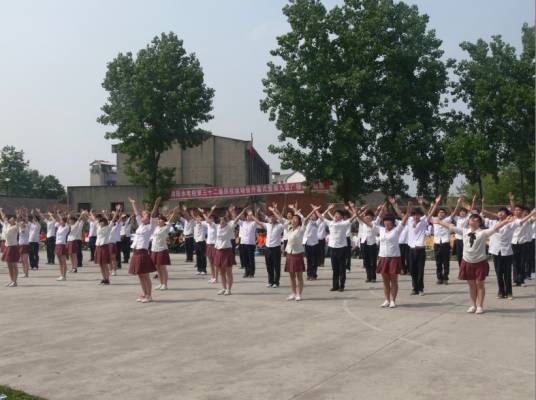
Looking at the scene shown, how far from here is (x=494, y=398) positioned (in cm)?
616

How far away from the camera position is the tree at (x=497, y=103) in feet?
94.6

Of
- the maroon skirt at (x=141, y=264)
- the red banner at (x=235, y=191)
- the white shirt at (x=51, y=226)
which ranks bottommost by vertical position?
the maroon skirt at (x=141, y=264)

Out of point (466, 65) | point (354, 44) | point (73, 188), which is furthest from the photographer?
point (73, 188)

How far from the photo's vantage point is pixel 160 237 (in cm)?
1452

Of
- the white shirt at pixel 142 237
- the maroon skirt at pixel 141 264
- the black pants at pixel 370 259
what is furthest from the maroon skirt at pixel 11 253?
the black pants at pixel 370 259

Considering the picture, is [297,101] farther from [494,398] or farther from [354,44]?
[494,398]

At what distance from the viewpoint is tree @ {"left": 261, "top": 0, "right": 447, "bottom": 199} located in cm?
2939

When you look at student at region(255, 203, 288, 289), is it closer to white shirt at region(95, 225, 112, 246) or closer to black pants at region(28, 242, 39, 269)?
white shirt at region(95, 225, 112, 246)

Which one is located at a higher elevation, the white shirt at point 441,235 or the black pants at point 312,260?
the white shirt at point 441,235

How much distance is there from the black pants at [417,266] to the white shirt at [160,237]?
5.36 metres

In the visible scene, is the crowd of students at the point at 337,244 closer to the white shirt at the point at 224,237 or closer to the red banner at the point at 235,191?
the white shirt at the point at 224,237

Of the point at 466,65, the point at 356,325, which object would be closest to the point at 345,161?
the point at 466,65

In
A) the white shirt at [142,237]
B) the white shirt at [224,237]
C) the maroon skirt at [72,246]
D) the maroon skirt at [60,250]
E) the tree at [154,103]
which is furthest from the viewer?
the tree at [154,103]

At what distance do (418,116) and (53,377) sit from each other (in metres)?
25.5
